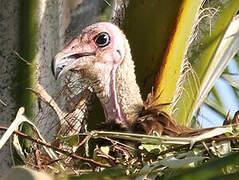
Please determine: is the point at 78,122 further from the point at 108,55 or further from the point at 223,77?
the point at 223,77

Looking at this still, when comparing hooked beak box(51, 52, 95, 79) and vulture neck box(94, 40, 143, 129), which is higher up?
hooked beak box(51, 52, 95, 79)

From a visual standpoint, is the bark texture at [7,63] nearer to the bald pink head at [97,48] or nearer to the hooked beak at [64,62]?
the hooked beak at [64,62]

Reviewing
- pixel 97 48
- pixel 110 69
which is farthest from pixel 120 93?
pixel 97 48

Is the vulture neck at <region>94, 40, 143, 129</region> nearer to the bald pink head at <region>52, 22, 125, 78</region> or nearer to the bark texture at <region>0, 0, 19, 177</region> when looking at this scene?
the bald pink head at <region>52, 22, 125, 78</region>

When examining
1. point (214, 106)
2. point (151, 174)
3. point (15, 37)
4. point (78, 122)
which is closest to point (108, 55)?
point (78, 122)

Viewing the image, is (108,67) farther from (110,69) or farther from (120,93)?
(120,93)

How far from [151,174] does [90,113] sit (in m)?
1.49

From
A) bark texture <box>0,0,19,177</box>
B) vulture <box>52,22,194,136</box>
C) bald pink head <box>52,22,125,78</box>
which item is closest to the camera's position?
bark texture <box>0,0,19,177</box>

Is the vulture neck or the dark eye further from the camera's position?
the dark eye

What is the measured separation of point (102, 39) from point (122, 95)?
0.33m

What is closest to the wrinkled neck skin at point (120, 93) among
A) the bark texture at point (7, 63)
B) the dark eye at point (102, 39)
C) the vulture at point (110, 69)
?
the vulture at point (110, 69)

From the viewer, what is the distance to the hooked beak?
2569 mm

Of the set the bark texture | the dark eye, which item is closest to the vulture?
the dark eye

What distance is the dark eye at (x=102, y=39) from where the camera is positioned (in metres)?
3.02
